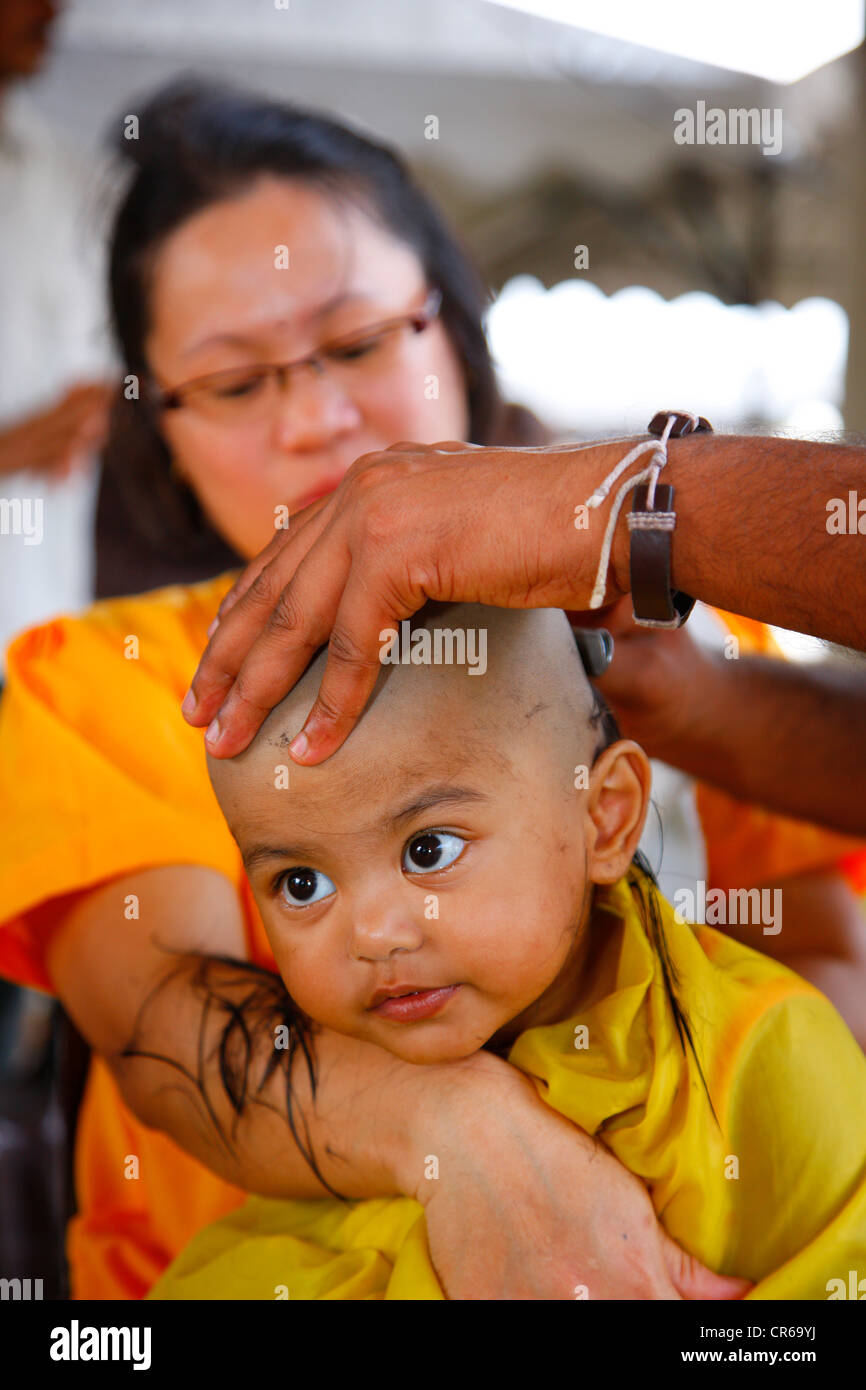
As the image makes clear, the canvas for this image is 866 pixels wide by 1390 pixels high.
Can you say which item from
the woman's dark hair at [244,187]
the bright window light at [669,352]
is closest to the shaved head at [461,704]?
the woman's dark hair at [244,187]

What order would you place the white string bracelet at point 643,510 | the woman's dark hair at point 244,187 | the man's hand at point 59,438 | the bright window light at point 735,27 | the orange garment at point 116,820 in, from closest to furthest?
the white string bracelet at point 643,510
the orange garment at point 116,820
the woman's dark hair at point 244,187
the bright window light at point 735,27
the man's hand at point 59,438

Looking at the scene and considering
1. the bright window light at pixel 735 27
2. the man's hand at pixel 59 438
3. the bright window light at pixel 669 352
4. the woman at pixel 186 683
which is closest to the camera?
the woman at pixel 186 683

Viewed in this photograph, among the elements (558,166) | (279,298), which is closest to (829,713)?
(279,298)

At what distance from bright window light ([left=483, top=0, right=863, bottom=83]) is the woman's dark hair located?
6.96ft

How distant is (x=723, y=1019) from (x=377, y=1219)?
0.23 m

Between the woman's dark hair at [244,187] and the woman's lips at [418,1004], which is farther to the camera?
the woman's dark hair at [244,187]

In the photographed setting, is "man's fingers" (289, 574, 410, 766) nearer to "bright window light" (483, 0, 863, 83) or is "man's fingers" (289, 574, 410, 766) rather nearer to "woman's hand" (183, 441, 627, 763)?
"woman's hand" (183, 441, 627, 763)

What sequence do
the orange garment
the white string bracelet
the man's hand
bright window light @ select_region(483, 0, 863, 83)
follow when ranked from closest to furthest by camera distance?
1. the white string bracelet
2. the orange garment
3. bright window light @ select_region(483, 0, 863, 83)
4. the man's hand

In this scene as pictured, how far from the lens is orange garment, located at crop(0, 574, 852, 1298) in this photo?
0.88 meters

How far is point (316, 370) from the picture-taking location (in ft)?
3.08

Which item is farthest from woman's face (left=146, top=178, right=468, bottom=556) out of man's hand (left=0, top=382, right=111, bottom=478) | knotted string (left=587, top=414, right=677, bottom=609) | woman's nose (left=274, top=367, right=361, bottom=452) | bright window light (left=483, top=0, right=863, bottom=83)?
man's hand (left=0, top=382, right=111, bottom=478)

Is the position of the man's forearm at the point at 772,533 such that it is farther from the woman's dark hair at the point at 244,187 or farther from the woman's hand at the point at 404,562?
the woman's dark hair at the point at 244,187

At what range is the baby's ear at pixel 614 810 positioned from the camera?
2.22 feet

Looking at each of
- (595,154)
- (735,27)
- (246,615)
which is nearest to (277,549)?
(246,615)
